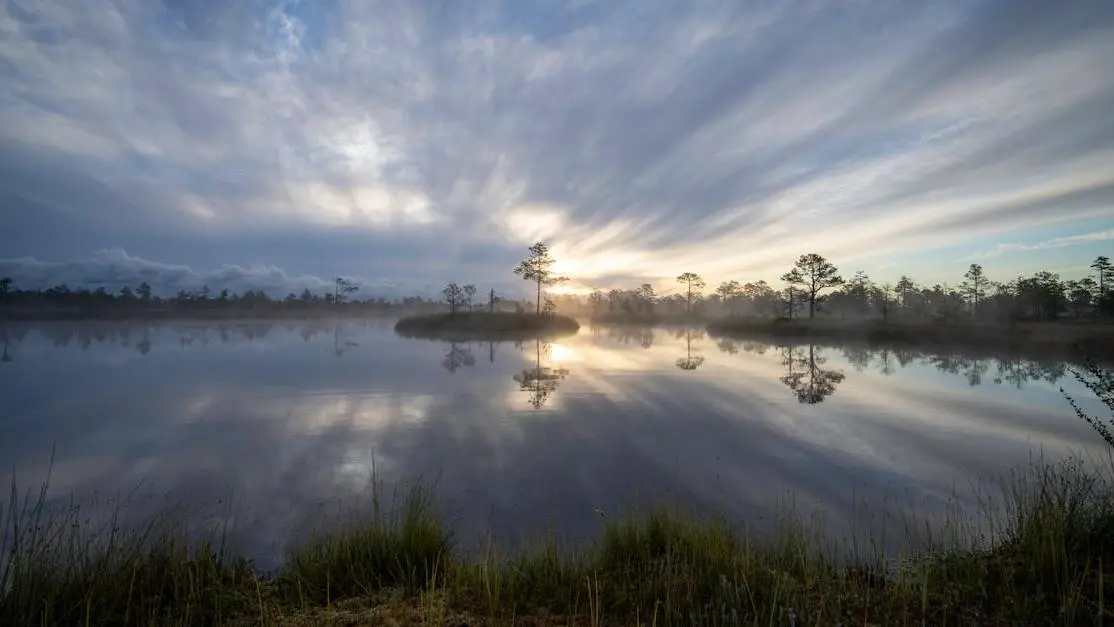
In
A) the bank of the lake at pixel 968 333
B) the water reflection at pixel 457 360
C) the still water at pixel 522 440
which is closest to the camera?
the still water at pixel 522 440

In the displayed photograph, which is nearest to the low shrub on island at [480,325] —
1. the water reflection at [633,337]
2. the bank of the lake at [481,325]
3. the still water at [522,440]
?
the bank of the lake at [481,325]

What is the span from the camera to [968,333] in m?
40.7

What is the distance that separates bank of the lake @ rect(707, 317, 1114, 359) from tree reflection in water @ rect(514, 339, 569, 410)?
27846 millimetres

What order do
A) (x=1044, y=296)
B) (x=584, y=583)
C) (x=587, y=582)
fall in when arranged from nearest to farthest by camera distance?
1. (x=587, y=582)
2. (x=584, y=583)
3. (x=1044, y=296)

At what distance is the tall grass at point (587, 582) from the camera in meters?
3.32

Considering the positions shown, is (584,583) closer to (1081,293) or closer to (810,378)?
(810,378)

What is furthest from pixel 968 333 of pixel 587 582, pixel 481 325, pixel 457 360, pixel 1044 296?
pixel 587 582

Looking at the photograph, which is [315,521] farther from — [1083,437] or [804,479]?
[1083,437]

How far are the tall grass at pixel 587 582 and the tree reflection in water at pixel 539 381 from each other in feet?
29.9

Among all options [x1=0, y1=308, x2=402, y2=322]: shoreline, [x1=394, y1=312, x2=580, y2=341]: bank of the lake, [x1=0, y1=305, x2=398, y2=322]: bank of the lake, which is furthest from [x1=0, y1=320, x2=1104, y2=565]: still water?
[x1=0, y1=305, x2=398, y2=322]: bank of the lake

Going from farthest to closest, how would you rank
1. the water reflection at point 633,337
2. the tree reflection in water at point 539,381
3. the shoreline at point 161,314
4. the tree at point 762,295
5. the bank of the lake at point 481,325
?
the tree at point 762,295 → the shoreline at point 161,314 → the bank of the lake at point 481,325 → the water reflection at point 633,337 → the tree reflection in water at point 539,381

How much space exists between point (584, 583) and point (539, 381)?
580 inches

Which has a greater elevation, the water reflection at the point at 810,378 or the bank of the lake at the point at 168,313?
the bank of the lake at the point at 168,313

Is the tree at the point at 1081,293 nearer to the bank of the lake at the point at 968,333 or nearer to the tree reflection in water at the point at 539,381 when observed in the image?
the bank of the lake at the point at 968,333
